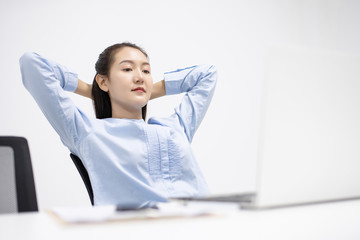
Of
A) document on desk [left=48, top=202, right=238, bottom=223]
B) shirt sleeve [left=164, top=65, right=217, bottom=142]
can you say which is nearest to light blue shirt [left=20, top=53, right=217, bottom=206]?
shirt sleeve [left=164, top=65, right=217, bottom=142]

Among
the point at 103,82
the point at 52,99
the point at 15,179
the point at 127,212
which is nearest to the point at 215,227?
the point at 127,212

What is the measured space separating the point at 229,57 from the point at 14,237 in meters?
2.61

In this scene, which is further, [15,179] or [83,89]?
[83,89]

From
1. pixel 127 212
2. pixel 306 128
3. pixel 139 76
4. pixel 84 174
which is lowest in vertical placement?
pixel 84 174

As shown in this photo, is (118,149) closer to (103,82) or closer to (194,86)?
(103,82)

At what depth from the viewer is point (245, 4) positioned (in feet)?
10.1

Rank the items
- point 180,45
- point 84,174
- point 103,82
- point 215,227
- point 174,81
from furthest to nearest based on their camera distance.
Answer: point 180,45
point 174,81
point 103,82
point 84,174
point 215,227

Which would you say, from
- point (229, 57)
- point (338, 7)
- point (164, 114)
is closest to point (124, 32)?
→ point (164, 114)

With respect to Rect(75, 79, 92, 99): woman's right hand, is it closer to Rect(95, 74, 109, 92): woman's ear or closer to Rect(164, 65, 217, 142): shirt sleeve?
Rect(95, 74, 109, 92): woman's ear

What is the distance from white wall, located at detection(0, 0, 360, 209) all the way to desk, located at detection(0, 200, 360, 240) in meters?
1.80

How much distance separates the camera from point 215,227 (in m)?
0.56

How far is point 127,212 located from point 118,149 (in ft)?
2.71

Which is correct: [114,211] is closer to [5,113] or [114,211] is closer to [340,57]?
[340,57]

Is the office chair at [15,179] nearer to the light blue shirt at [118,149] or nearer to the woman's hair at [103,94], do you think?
the light blue shirt at [118,149]
